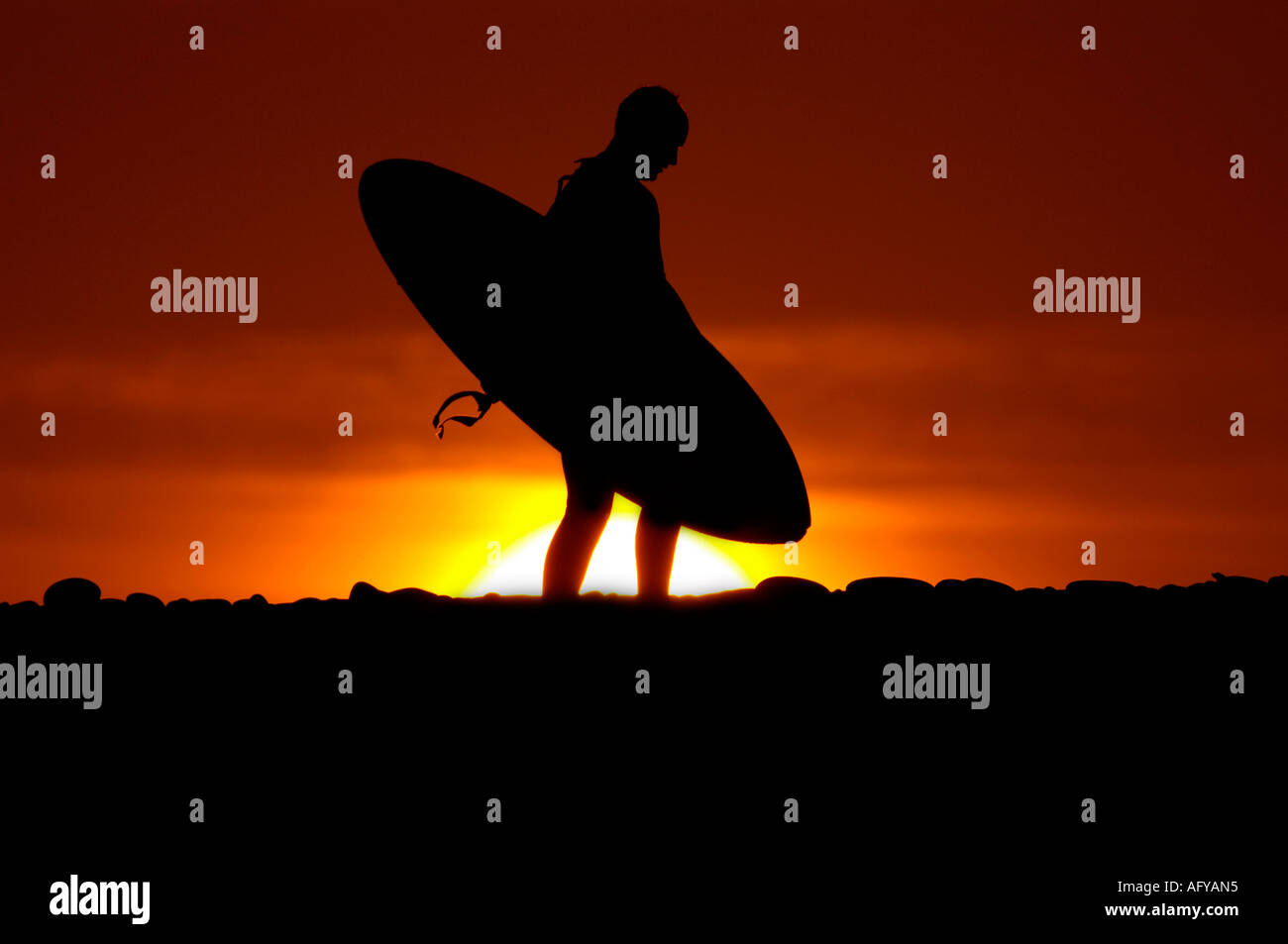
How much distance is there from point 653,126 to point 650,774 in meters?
2.47

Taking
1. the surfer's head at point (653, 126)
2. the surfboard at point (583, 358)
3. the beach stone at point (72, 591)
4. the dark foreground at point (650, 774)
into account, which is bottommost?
the dark foreground at point (650, 774)

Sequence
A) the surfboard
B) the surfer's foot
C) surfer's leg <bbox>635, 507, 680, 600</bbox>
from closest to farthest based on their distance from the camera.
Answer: the surfer's foot
surfer's leg <bbox>635, 507, 680, 600</bbox>
the surfboard

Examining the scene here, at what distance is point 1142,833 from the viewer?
5.07 m

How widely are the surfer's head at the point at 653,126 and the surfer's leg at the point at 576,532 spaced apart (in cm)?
123

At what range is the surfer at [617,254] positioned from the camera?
5891 mm

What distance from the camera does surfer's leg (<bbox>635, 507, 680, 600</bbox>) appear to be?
6074mm

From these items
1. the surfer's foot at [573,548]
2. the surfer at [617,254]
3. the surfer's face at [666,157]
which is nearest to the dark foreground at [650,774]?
the surfer's foot at [573,548]

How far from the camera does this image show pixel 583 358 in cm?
641

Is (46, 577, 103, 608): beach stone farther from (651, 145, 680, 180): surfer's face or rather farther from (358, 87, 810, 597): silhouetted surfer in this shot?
(651, 145, 680, 180): surfer's face

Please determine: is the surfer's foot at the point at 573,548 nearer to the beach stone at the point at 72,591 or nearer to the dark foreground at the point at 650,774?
the dark foreground at the point at 650,774

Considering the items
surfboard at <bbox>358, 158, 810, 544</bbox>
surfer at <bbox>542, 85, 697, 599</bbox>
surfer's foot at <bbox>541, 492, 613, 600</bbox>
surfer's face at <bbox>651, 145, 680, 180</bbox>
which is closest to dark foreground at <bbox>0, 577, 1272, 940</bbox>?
surfer's foot at <bbox>541, 492, 613, 600</bbox>

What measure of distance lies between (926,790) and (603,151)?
8.94 feet

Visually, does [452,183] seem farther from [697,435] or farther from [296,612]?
[296,612]
